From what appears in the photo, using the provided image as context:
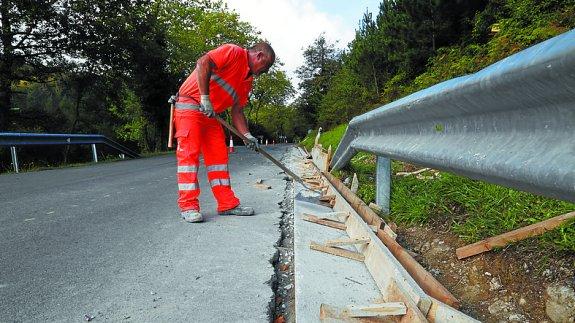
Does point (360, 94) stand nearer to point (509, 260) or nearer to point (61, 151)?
point (61, 151)

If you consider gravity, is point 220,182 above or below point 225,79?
below

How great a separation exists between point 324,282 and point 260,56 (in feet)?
8.42

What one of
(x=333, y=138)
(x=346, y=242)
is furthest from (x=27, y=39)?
(x=346, y=242)

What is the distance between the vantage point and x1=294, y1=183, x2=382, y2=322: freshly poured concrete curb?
183cm

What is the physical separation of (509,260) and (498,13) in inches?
398

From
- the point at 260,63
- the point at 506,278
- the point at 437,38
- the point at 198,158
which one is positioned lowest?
the point at 506,278

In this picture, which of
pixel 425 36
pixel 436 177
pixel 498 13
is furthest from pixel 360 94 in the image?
pixel 436 177

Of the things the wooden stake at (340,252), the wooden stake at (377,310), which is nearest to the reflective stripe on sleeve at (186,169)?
the wooden stake at (340,252)

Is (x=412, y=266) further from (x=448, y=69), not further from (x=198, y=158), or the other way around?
(x=448, y=69)

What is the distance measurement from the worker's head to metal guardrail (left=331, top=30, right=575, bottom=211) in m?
1.84

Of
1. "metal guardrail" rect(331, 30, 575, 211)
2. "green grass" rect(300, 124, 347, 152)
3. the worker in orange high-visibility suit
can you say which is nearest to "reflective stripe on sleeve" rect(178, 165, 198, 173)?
the worker in orange high-visibility suit

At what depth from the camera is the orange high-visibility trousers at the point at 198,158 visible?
3658 mm

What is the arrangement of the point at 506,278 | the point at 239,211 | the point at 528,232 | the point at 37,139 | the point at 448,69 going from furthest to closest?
the point at 448,69 < the point at 37,139 < the point at 239,211 < the point at 528,232 < the point at 506,278

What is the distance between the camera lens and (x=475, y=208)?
306cm
